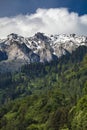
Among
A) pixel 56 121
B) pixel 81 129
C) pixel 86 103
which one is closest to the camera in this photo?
pixel 81 129

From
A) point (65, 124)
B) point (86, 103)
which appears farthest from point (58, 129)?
point (86, 103)

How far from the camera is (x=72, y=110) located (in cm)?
19838

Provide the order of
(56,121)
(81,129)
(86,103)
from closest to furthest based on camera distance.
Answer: (81,129) → (86,103) → (56,121)

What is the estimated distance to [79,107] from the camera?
18988 centimetres

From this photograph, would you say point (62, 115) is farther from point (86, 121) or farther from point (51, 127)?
point (86, 121)

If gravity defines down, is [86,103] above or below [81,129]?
above

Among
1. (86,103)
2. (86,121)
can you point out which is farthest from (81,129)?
(86,103)

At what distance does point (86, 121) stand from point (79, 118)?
4793 mm

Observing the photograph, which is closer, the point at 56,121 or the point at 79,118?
the point at 79,118

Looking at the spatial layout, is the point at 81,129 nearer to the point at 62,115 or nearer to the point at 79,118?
the point at 79,118

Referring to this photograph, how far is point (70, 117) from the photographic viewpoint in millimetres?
193875

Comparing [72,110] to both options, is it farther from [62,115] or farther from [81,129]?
[81,129]

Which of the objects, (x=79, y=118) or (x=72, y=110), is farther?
(x=72, y=110)

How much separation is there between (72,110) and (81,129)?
28.0 m
